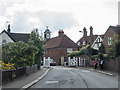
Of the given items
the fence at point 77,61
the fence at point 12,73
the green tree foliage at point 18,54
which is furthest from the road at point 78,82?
the fence at point 77,61

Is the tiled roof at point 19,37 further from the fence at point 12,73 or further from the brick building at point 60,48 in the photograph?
the fence at point 12,73

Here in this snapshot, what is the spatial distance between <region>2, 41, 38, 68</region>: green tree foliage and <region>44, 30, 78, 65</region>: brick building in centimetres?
3691

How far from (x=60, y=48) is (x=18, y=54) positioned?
4009cm

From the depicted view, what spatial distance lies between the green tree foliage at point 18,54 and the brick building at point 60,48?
36912 millimetres

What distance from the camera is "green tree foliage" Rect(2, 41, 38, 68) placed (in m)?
21.0

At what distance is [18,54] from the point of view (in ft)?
69.8

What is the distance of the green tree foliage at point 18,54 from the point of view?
21.0 m

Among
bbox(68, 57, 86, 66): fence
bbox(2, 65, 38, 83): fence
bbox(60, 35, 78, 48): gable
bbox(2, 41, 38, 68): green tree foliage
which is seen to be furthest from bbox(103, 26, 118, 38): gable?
bbox(2, 65, 38, 83): fence

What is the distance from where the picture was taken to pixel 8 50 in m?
21.4

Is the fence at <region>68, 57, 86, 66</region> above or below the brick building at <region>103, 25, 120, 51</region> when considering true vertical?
below

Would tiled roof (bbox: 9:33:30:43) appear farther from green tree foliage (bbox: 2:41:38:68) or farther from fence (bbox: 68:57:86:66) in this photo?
green tree foliage (bbox: 2:41:38:68)

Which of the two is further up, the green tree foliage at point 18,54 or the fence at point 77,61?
the green tree foliage at point 18,54

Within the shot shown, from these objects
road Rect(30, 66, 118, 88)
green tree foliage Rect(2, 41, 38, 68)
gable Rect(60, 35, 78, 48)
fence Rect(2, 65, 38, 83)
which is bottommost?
road Rect(30, 66, 118, 88)

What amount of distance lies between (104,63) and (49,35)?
5815 cm
